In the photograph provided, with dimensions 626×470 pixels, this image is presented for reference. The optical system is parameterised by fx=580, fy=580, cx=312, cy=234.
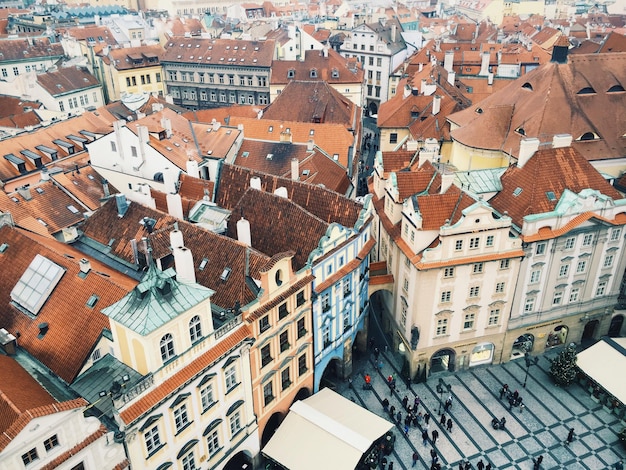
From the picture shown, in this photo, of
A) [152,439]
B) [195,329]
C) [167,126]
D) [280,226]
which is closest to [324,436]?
[152,439]

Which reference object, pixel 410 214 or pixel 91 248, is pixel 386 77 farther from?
pixel 91 248

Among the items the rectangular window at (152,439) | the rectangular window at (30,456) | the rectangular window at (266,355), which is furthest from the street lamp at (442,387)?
the rectangular window at (30,456)

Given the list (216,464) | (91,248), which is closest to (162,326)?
(216,464)

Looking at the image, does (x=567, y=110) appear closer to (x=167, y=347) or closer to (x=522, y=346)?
(x=522, y=346)

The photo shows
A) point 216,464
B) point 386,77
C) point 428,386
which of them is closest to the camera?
point 216,464

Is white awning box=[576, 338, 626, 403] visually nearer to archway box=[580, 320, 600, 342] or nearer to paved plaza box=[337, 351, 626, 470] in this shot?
paved plaza box=[337, 351, 626, 470]

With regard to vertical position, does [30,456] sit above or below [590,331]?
above
